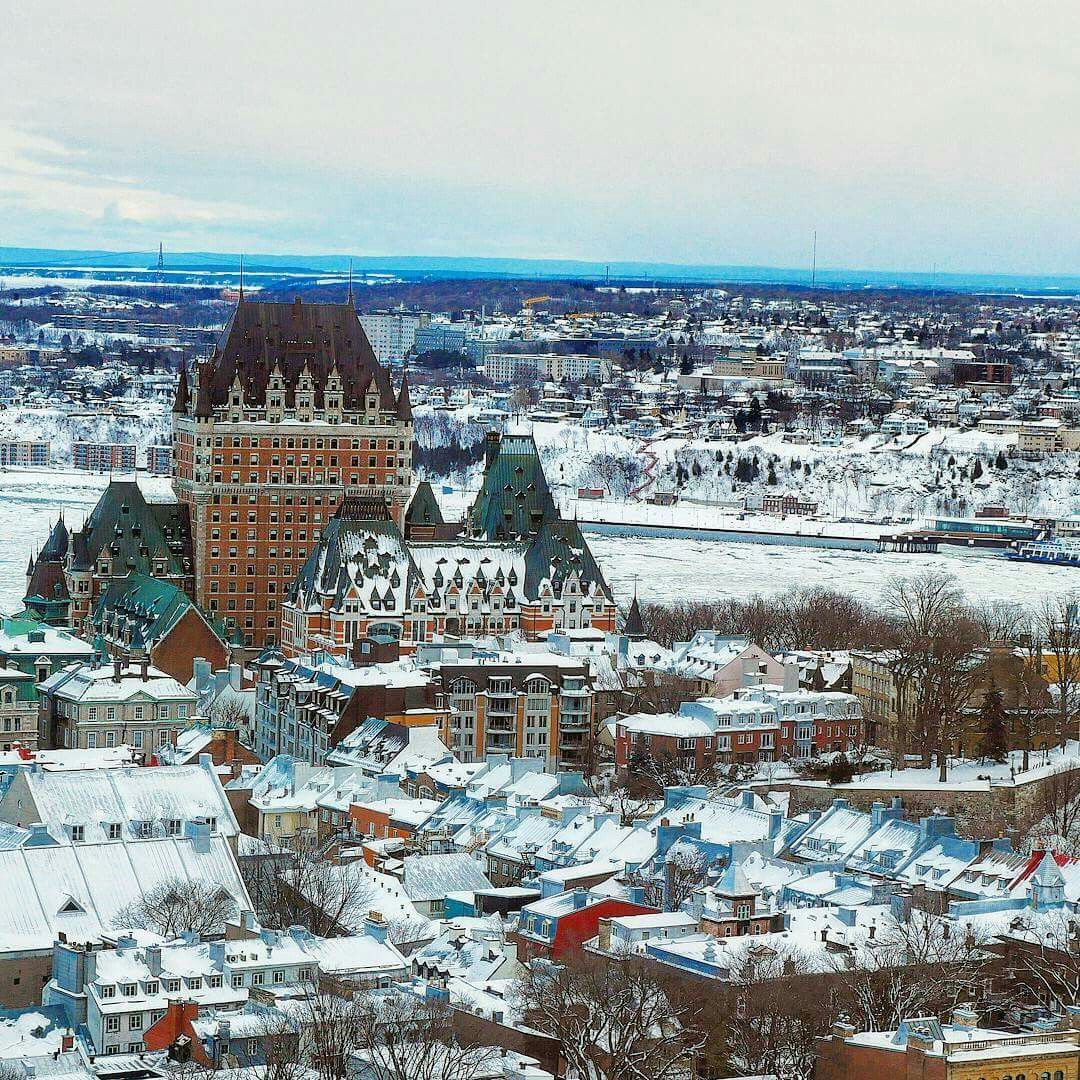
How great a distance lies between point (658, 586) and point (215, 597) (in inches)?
1020

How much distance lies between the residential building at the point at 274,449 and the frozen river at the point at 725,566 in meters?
7.04

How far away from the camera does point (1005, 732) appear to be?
205 ft

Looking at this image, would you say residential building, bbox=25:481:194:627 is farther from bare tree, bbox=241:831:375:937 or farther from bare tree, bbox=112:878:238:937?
bare tree, bbox=112:878:238:937

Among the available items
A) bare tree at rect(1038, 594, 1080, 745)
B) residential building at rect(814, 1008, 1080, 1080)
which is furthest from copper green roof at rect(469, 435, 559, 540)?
residential building at rect(814, 1008, 1080, 1080)

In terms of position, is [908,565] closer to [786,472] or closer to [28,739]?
[786,472]

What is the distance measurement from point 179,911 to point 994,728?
25.5 meters

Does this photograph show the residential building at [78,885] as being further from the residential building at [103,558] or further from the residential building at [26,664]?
the residential building at [103,558]

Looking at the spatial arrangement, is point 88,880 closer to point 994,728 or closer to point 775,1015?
point 775,1015

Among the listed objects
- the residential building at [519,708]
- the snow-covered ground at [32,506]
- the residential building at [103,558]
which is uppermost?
the residential building at [103,558]

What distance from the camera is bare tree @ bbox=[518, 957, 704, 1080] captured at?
3509 cm

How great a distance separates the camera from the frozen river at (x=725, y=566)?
107 meters

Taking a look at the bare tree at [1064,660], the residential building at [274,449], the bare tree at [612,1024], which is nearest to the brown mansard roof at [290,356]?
the residential building at [274,449]

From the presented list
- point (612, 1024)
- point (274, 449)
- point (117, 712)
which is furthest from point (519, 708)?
point (612, 1024)

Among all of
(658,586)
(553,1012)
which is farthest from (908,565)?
(553,1012)
